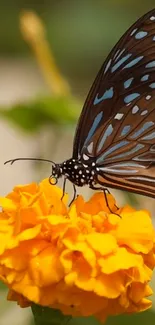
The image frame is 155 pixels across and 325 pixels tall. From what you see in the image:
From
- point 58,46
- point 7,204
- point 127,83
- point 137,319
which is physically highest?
point 58,46

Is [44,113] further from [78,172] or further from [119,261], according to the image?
[119,261]

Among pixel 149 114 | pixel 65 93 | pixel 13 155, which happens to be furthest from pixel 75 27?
pixel 149 114

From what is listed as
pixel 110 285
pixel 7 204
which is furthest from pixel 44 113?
pixel 110 285

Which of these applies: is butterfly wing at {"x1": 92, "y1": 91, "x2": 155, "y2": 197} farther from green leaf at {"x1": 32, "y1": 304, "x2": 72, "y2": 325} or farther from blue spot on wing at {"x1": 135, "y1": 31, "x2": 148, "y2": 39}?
green leaf at {"x1": 32, "y1": 304, "x2": 72, "y2": 325}

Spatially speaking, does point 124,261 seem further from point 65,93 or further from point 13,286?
point 65,93

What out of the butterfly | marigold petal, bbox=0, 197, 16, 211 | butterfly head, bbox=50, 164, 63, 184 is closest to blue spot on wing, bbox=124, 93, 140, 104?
the butterfly

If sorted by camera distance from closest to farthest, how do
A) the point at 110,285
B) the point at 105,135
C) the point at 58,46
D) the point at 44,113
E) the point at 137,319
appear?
1. the point at 110,285
2. the point at 137,319
3. the point at 105,135
4. the point at 44,113
5. the point at 58,46
